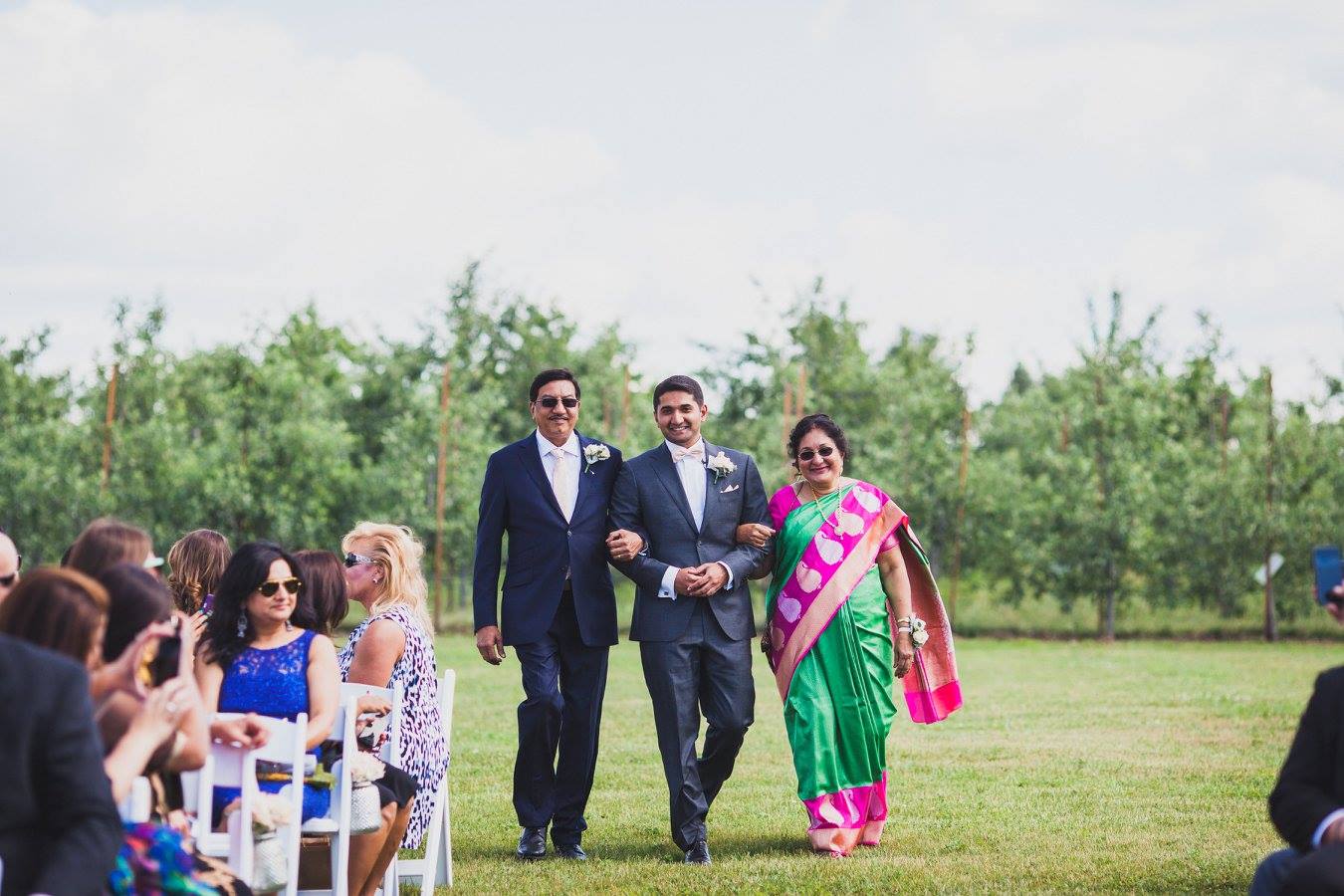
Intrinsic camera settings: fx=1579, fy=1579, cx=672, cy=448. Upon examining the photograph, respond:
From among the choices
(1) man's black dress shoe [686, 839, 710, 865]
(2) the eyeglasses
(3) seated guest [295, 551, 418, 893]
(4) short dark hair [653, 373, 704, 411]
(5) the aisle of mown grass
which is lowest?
(5) the aisle of mown grass

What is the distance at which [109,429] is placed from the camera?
31688 millimetres

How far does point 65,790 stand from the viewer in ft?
11.3

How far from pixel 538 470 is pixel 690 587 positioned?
1.02 m

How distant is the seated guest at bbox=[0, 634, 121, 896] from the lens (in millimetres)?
3406

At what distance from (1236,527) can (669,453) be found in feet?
82.2

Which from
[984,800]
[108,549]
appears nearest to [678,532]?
[984,800]

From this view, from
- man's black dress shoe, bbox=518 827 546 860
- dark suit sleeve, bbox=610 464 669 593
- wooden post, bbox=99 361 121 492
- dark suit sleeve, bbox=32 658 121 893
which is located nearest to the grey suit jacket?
dark suit sleeve, bbox=610 464 669 593

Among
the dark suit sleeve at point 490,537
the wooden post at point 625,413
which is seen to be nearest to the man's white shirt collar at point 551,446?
the dark suit sleeve at point 490,537

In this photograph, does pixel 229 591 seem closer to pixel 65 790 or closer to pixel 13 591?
pixel 13 591

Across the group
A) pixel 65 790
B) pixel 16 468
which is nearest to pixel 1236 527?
pixel 16 468

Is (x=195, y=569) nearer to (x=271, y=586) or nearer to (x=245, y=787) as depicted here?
(x=271, y=586)

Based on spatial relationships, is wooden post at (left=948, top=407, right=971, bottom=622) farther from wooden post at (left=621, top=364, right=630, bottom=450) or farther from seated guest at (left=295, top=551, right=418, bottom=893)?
seated guest at (left=295, top=551, right=418, bottom=893)

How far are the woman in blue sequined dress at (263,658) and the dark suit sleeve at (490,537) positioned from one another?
228 centimetres

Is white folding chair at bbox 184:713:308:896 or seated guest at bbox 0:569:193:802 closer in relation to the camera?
seated guest at bbox 0:569:193:802
